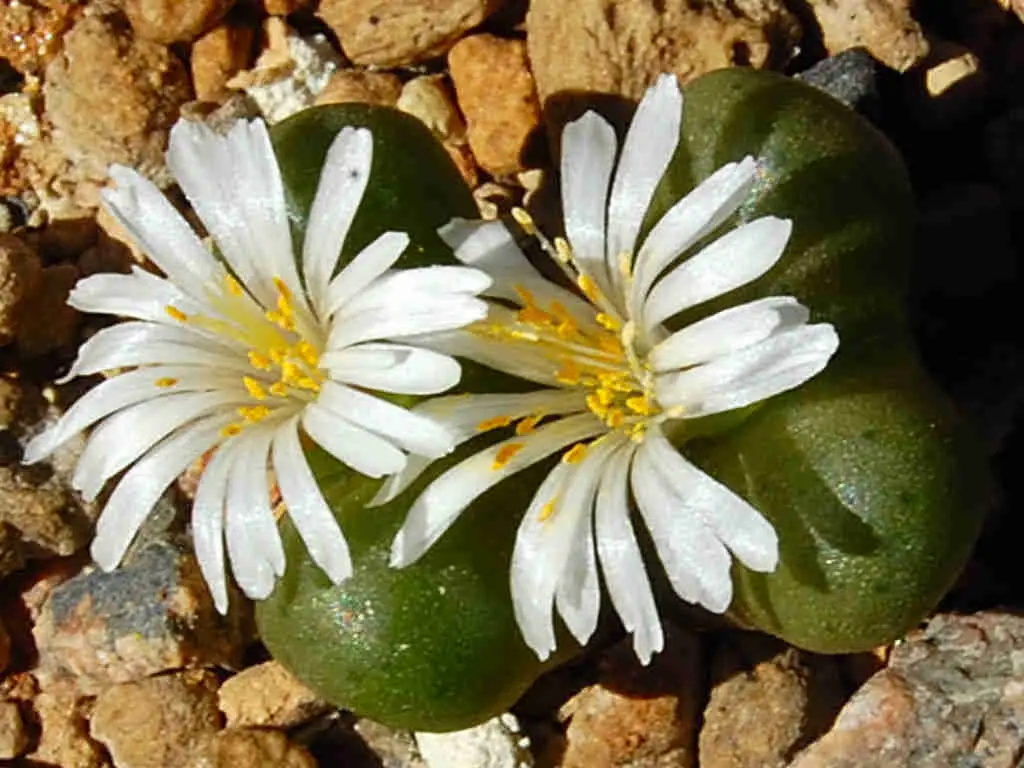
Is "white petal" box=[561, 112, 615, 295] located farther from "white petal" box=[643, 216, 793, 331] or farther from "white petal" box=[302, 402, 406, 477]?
"white petal" box=[302, 402, 406, 477]

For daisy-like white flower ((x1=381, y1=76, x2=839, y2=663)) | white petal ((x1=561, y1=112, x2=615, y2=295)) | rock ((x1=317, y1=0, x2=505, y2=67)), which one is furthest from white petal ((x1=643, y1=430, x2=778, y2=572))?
rock ((x1=317, y1=0, x2=505, y2=67))

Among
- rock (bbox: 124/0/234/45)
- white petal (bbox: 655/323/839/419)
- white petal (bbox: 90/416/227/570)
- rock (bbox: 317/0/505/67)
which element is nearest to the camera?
white petal (bbox: 655/323/839/419)

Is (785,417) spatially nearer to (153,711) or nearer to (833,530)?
(833,530)

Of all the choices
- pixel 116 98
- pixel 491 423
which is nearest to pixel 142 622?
pixel 491 423

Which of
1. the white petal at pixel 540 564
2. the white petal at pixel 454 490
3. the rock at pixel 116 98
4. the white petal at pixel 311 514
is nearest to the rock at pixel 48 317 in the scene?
the rock at pixel 116 98

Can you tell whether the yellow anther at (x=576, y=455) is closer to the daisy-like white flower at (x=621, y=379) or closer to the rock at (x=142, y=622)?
the daisy-like white flower at (x=621, y=379)
